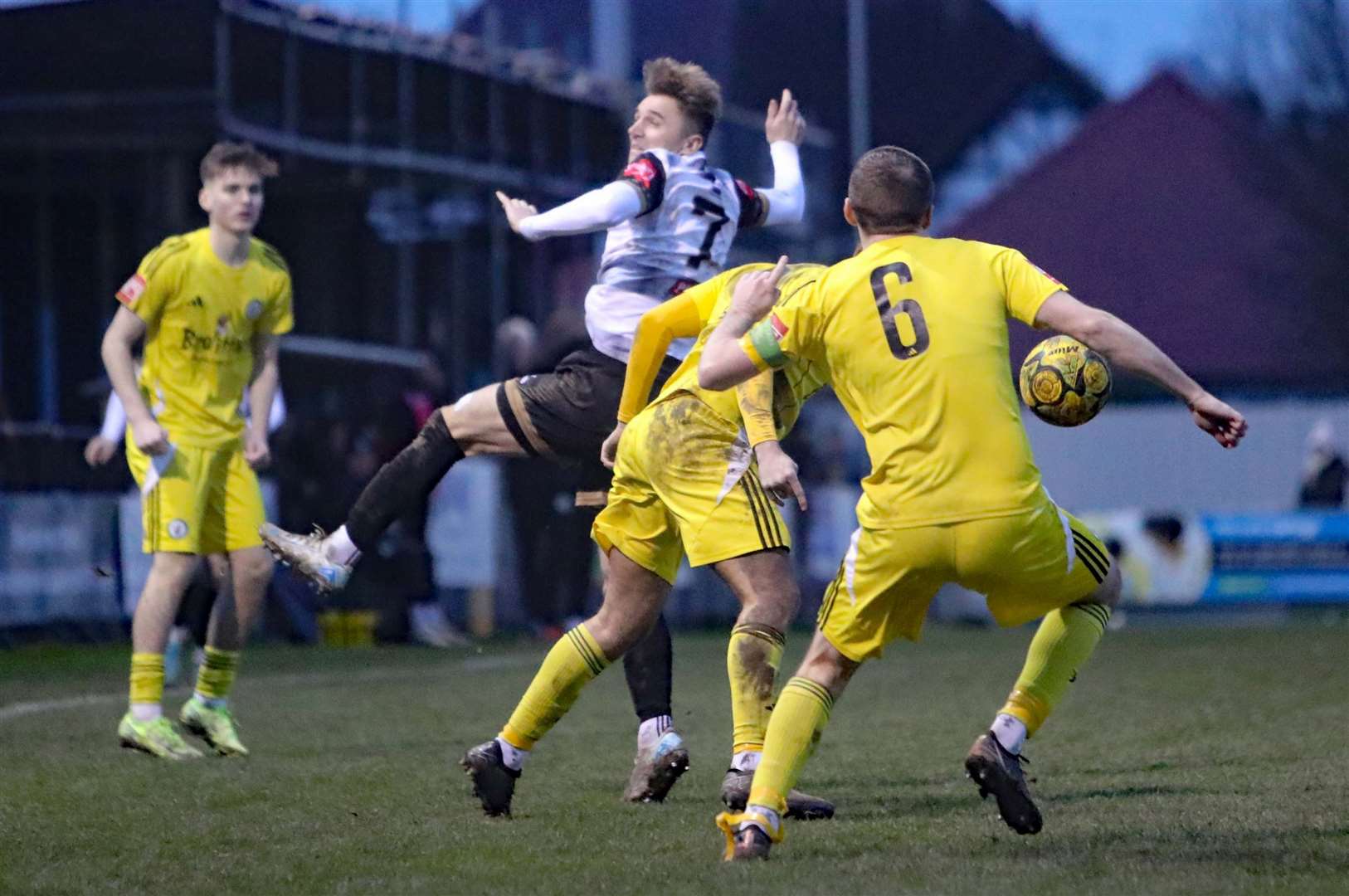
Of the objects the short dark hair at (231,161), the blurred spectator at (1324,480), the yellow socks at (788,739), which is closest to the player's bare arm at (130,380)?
the short dark hair at (231,161)

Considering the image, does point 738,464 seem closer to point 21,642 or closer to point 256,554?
point 256,554

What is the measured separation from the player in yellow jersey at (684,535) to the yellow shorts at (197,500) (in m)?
2.54

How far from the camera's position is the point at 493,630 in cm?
1875

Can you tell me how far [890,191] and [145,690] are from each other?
4.31 m

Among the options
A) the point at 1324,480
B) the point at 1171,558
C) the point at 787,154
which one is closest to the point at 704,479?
the point at 787,154

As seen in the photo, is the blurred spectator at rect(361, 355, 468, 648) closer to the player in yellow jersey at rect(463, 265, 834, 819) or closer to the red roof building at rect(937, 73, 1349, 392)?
the player in yellow jersey at rect(463, 265, 834, 819)

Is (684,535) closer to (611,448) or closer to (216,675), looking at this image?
(611,448)

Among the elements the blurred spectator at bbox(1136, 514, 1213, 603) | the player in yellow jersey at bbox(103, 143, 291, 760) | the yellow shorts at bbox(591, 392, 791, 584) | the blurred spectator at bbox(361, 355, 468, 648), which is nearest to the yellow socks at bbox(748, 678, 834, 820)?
the yellow shorts at bbox(591, 392, 791, 584)

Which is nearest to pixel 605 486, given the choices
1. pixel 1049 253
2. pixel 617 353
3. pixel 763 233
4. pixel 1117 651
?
pixel 617 353

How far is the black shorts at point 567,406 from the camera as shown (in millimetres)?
7289

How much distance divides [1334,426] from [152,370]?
1944 cm

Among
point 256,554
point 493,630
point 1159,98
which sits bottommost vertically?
point 493,630

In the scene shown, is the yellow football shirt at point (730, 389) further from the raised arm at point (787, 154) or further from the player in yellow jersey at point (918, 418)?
the raised arm at point (787, 154)

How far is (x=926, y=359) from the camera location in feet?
17.5
